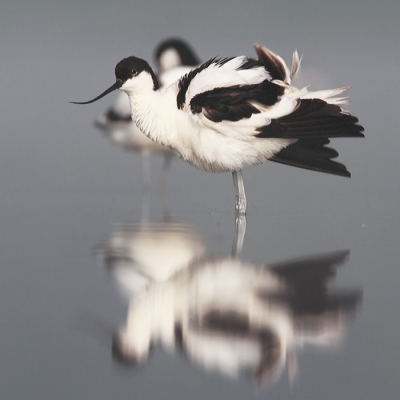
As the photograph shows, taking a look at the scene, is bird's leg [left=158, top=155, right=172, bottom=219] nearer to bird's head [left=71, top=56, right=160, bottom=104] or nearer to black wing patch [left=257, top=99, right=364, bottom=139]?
bird's head [left=71, top=56, right=160, bottom=104]

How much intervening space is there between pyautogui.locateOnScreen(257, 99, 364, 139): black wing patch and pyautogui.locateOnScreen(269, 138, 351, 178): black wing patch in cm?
27

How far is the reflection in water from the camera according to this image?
3367 millimetres

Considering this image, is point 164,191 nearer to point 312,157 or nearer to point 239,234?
point 312,157

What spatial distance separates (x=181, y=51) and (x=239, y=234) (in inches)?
239

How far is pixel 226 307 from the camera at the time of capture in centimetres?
394

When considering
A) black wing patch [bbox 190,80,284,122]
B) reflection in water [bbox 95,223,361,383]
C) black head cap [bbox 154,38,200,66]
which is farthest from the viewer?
black head cap [bbox 154,38,200,66]

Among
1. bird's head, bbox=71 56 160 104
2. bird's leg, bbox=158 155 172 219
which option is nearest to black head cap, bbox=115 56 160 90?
bird's head, bbox=71 56 160 104

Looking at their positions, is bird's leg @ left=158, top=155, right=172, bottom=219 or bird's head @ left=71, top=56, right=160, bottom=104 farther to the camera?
bird's leg @ left=158, top=155, right=172, bottom=219

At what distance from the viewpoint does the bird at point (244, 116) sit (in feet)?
21.5

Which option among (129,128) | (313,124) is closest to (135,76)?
(313,124)

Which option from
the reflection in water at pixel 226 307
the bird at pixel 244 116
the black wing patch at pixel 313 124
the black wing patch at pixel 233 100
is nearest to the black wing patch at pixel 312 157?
the bird at pixel 244 116

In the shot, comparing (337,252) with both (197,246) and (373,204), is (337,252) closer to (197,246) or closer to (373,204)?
(197,246)

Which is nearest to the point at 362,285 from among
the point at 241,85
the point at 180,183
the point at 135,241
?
the point at 135,241

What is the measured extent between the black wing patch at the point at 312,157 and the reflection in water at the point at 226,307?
1.53 m
